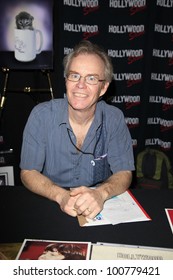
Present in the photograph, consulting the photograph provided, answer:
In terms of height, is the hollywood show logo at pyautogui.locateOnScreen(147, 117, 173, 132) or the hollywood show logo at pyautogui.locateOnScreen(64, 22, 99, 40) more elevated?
the hollywood show logo at pyautogui.locateOnScreen(64, 22, 99, 40)

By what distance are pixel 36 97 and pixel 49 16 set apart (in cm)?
85

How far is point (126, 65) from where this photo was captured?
3.58 meters

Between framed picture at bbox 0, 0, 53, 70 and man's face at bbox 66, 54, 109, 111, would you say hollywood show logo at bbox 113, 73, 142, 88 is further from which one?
man's face at bbox 66, 54, 109, 111

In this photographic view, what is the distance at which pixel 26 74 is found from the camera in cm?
348

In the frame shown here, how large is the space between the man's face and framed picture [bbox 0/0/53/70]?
4.98 feet

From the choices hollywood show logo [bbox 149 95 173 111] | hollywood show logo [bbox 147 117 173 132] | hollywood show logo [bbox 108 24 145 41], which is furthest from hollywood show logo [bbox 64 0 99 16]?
hollywood show logo [bbox 147 117 173 132]

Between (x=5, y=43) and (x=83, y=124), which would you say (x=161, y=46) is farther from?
(x=83, y=124)

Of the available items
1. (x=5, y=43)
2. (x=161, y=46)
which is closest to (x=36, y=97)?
(x=5, y=43)

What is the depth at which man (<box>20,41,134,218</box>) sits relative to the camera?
1.74 m

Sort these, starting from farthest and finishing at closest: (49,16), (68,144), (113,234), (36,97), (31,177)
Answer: (36,97) → (49,16) → (68,144) → (31,177) → (113,234)

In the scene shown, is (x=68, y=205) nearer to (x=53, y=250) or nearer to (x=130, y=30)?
(x=53, y=250)

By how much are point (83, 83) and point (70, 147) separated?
377mm

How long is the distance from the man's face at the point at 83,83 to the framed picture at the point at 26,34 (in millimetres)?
1517

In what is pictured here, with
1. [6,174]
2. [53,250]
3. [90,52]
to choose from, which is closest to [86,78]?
[90,52]
